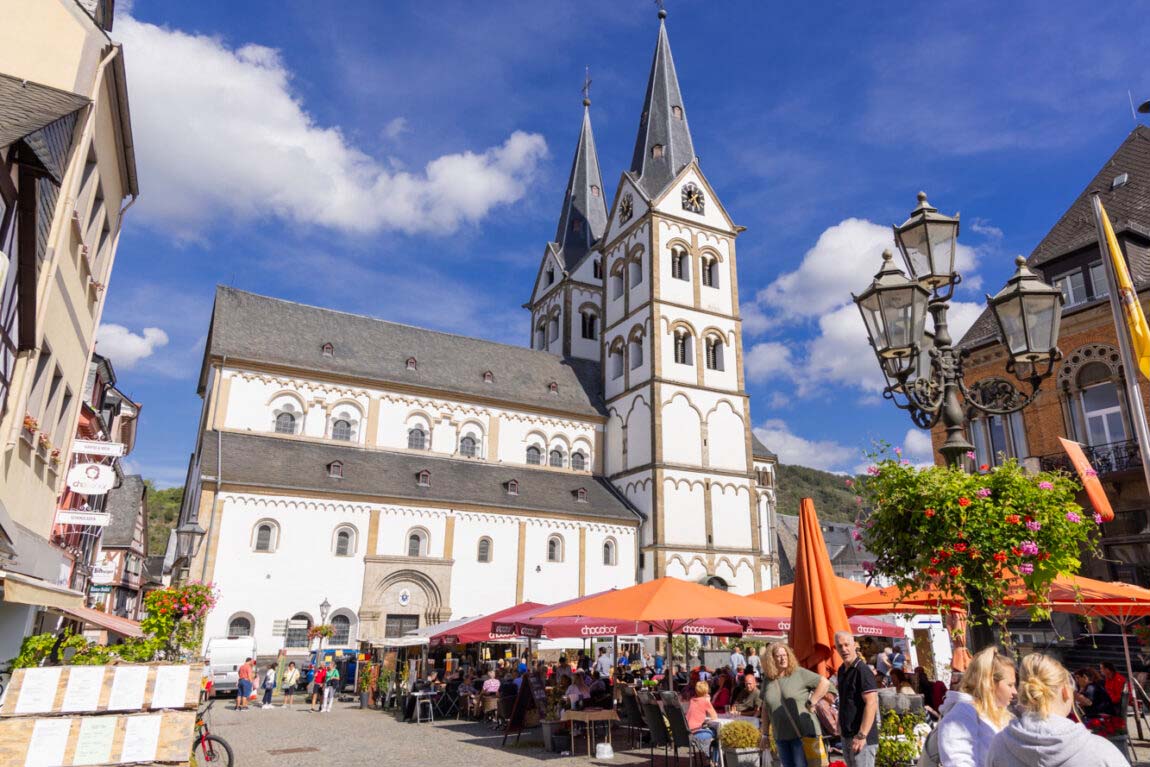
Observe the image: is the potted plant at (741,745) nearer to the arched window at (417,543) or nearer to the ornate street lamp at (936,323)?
the ornate street lamp at (936,323)

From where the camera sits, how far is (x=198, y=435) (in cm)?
3238

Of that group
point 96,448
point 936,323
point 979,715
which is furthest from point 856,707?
point 96,448

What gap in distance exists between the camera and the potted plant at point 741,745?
8.41 metres

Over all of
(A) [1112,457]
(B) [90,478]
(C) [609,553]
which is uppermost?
(A) [1112,457]

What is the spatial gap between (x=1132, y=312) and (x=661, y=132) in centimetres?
3731

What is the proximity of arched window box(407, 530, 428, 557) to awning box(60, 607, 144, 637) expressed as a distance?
16640mm

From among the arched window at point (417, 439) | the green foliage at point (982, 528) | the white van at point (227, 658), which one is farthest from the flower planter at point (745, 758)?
the arched window at point (417, 439)

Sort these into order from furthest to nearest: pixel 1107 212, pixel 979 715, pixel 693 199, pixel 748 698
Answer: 1. pixel 693 199
2. pixel 1107 212
3. pixel 748 698
4. pixel 979 715

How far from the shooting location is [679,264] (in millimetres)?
39906

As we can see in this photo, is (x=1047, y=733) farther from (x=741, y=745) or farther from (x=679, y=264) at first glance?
(x=679, y=264)

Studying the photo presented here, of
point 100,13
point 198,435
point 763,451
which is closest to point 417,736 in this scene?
point 100,13

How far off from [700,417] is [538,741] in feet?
80.4

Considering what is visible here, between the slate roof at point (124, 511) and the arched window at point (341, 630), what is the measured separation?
21246 millimetres

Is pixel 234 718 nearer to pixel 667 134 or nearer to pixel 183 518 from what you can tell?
pixel 183 518
